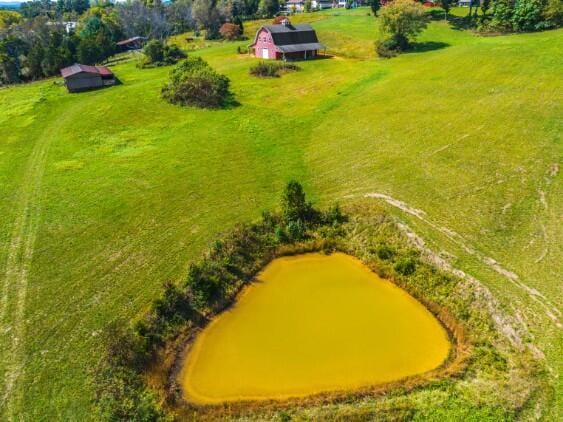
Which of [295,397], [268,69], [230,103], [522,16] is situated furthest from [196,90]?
[522,16]

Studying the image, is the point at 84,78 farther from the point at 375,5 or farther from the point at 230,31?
the point at 375,5

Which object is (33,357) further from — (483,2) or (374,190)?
(483,2)

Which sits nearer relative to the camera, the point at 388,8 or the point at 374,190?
the point at 374,190

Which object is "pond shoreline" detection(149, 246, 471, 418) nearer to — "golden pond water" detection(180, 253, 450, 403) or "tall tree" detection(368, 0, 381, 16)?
"golden pond water" detection(180, 253, 450, 403)

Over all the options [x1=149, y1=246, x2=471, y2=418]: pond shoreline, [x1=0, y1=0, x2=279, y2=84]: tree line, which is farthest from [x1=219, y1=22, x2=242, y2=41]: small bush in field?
[x1=149, y1=246, x2=471, y2=418]: pond shoreline

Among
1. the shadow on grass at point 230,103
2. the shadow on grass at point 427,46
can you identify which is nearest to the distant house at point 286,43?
the shadow on grass at point 427,46

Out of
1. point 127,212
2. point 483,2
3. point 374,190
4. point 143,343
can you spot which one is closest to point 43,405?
point 143,343

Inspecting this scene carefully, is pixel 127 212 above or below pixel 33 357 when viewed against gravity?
above
